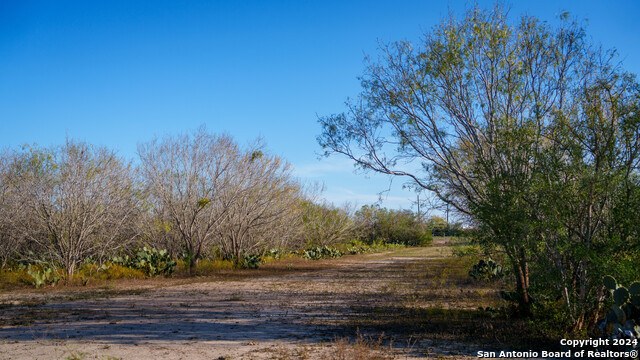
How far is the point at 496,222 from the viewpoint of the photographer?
6.43 meters

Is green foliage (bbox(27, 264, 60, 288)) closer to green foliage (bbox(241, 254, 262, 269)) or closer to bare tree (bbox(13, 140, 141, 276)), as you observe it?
bare tree (bbox(13, 140, 141, 276))

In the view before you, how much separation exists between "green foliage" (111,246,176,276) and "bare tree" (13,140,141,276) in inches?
43.9

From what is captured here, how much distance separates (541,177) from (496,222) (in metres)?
0.98

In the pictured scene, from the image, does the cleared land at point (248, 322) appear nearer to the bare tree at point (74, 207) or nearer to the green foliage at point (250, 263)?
the bare tree at point (74, 207)

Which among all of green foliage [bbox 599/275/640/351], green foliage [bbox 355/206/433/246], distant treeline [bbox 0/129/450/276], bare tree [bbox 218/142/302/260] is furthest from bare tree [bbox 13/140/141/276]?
green foliage [bbox 355/206/433/246]

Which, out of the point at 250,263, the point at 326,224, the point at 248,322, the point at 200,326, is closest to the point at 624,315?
the point at 248,322

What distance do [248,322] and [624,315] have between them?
595 cm

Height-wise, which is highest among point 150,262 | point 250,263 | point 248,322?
point 150,262

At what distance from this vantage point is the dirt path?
559 cm

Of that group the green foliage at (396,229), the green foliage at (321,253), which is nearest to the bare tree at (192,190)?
the green foliage at (321,253)

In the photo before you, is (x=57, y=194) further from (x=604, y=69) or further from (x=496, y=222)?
(x=604, y=69)

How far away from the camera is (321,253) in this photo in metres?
27.6

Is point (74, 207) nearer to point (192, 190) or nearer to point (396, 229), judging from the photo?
point (192, 190)

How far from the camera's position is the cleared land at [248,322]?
5664mm
